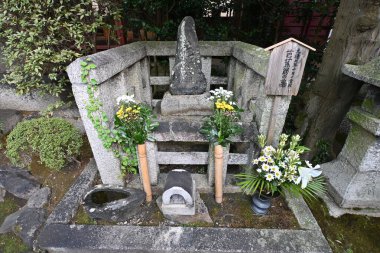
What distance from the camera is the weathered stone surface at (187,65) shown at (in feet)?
10.7

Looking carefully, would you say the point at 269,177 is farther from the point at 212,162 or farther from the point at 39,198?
the point at 39,198

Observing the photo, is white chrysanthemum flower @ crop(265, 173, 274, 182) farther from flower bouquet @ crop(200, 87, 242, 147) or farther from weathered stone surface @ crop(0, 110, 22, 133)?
weathered stone surface @ crop(0, 110, 22, 133)

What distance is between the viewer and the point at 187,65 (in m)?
3.36

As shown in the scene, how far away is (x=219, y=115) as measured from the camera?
92.7 inches

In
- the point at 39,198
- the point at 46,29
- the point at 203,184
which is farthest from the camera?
the point at 46,29

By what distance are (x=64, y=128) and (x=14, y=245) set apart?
1593 mm

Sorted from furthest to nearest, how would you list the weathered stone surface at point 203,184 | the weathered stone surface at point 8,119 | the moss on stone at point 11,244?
the weathered stone surface at point 8,119 < the weathered stone surface at point 203,184 < the moss on stone at point 11,244

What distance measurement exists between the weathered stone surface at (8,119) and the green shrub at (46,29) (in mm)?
1069

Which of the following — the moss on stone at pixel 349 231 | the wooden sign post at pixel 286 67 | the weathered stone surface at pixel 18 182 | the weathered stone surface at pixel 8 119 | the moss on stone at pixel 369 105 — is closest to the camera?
the wooden sign post at pixel 286 67

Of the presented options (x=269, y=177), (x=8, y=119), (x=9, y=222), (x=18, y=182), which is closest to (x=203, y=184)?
(x=269, y=177)

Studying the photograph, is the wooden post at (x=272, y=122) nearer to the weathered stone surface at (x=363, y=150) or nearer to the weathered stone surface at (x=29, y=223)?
the weathered stone surface at (x=363, y=150)

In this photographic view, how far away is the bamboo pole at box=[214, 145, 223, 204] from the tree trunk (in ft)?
5.68

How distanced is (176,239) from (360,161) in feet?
7.35

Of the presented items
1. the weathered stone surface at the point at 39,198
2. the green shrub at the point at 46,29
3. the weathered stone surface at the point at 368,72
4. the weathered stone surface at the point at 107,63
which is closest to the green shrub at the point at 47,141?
the weathered stone surface at the point at 39,198
